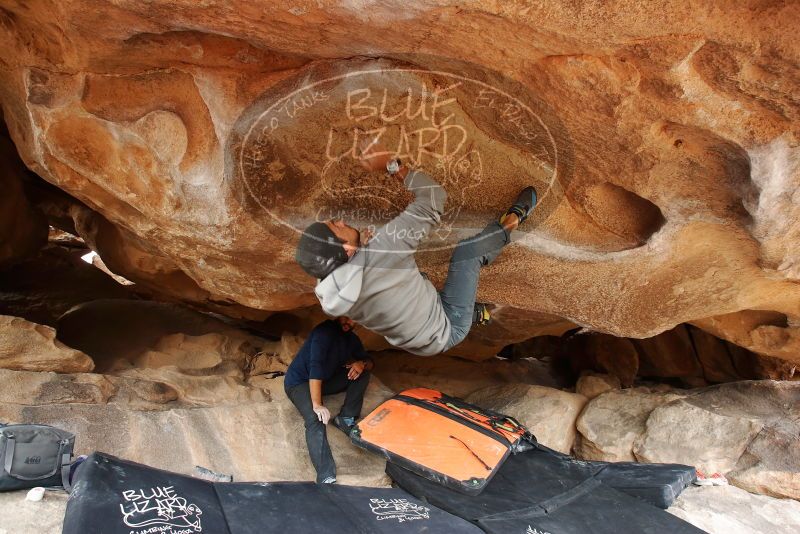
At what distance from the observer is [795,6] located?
1491mm

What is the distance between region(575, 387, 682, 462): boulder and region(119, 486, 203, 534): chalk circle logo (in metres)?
2.32

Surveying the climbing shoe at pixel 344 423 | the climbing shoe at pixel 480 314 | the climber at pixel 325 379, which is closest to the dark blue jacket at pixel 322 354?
the climber at pixel 325 379

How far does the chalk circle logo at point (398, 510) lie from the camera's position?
2.22m

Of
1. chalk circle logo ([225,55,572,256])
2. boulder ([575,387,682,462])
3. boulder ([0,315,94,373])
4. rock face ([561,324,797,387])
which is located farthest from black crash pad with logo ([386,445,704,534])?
rock face ([561,324,797,387])

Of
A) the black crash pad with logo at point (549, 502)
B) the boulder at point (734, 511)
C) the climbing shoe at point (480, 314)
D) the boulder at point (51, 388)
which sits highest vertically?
the climbing shoe at point (480, 314)

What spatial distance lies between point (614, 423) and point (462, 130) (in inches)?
84.6

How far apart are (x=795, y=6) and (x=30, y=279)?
5279mm

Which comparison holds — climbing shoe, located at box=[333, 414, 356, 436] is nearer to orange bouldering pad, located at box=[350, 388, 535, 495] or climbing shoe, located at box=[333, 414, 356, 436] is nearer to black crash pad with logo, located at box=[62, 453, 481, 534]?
orange bouldering pad, located at box=[350, 388, 535, 495]

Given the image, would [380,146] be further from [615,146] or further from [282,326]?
[282,326]

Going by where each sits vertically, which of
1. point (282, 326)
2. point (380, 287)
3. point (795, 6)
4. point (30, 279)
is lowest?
point (30, 279)

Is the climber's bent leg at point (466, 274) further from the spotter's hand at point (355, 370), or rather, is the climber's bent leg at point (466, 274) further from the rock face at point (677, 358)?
the rock face at point (677, 358)

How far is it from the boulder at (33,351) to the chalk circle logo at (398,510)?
1686 millimetres

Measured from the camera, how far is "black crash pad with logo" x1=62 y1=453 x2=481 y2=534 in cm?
175

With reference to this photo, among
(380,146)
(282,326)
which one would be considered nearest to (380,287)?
(380,146)
